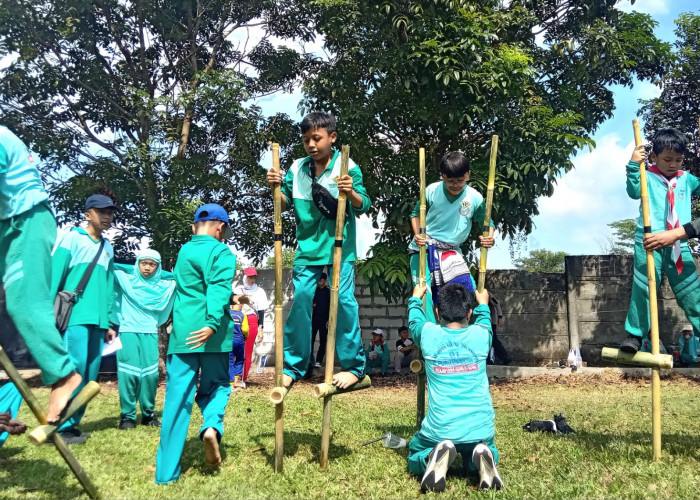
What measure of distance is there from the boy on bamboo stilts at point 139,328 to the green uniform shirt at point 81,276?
41.2 inches

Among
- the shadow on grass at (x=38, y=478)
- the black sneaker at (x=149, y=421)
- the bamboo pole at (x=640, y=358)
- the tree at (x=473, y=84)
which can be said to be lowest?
the black sneaker at (x=149, y=421)

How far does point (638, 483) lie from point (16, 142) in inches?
181

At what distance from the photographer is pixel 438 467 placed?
392cm

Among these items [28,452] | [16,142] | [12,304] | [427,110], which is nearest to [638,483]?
[12,304]

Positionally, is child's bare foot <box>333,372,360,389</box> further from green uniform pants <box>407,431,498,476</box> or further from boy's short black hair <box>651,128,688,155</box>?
boy's short black hair <box>651,128,688,155</box>

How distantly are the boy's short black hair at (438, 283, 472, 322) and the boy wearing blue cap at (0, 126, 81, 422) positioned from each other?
2540 mm

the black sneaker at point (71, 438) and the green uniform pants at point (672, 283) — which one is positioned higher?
the green uniform pants at point (672, 283)

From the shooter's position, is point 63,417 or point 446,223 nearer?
point 63,417

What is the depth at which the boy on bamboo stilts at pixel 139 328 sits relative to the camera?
270 inches

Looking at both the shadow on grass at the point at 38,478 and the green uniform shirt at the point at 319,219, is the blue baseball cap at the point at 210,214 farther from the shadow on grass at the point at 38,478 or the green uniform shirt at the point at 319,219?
the shadow on grass at the point at 38,478

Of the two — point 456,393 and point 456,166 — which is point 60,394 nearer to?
point 456,393

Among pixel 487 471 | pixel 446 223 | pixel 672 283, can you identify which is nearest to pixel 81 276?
pixel 446 223

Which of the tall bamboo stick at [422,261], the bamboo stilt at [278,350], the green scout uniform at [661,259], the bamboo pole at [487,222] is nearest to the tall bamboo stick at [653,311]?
the green scout uniform at [661,259]

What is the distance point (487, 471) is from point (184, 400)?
2254 mm
